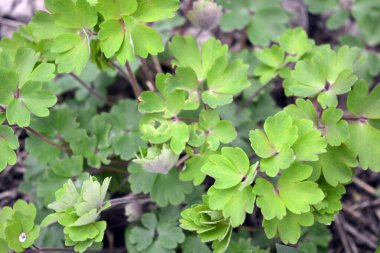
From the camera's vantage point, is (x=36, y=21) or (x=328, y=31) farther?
(x=328, y=31)

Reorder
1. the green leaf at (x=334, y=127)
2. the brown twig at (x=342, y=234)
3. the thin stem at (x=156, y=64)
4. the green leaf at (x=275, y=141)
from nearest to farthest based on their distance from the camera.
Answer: the green leaf at (x=275, y=141) → the green leaf at (x=334, y=127) → the brown twig at (x=342, y=234) → the thin stem at (x=156, y=64)

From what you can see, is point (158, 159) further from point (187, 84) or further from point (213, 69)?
point (213, 69)

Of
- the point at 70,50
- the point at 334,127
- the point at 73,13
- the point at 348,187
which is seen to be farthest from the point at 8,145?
the point at 348,187

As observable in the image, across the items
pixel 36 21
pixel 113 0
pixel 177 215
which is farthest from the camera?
pixel 177 215

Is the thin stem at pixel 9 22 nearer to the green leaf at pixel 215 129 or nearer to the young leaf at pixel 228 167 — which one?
the green leaf at pixel 215 129

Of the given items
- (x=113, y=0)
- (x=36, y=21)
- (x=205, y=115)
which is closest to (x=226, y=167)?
(x=205, y=115)

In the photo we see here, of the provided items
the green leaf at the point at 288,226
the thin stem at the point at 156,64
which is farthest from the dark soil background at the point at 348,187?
the green leaf at the point at 288,226

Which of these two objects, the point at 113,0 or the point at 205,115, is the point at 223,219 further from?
the point at 113,0
